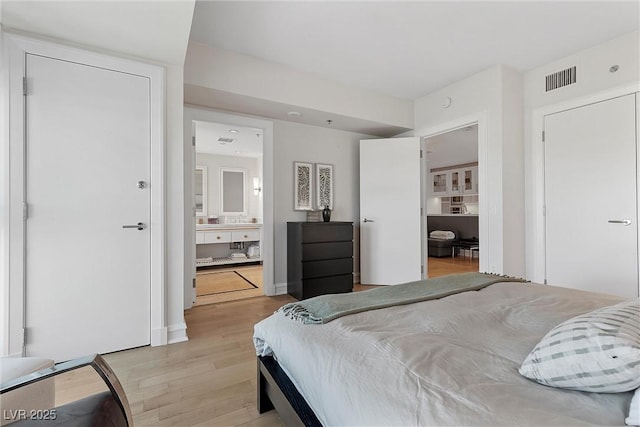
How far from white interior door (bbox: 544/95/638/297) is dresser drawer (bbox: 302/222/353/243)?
83.3 inches

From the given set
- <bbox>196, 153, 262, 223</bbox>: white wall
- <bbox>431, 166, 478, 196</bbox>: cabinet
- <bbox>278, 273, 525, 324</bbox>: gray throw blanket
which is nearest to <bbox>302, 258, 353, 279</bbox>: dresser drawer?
<bbox>278, 273, 525, 324</bbox>: gray throw blanket

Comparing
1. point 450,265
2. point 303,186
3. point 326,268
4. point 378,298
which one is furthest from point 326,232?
point 450,265

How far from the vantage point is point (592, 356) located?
28.2 inches

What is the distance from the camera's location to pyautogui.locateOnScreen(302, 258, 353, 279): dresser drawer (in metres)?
3.48

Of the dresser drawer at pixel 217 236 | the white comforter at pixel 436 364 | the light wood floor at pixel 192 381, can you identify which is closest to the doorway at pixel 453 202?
the dresser drawer at pixel 217 236

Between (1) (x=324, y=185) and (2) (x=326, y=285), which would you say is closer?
(2) (x=326, y=285)

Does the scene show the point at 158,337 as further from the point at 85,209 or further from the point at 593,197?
the point at 593,197

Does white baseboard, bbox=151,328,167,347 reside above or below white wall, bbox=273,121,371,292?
below

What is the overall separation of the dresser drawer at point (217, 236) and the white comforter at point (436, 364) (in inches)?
170

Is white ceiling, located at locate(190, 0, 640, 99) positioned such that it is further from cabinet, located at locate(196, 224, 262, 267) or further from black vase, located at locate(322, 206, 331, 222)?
cabinet, located at locate(196, 224, 262, 267)

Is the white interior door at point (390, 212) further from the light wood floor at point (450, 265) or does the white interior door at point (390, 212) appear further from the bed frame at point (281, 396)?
the bed frame at point (281, 396)

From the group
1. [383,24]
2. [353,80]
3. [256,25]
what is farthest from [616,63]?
[256,25]

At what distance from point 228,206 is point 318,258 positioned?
10.9ft

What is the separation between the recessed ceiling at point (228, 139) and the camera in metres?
4.46
